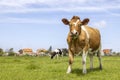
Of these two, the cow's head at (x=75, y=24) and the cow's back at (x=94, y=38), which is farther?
the cow's back at (x=94, y=38)

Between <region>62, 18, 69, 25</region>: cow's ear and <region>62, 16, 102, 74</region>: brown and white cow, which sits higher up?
<region>62, 18, 69, 25</region>: cow's ear

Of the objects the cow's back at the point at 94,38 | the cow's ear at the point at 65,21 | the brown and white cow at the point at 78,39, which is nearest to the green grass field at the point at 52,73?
the brown and white cow at the point at 78,39

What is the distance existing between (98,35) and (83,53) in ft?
10.5

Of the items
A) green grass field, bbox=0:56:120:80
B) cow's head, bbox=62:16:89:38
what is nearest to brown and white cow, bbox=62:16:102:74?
cow's head, bbox=62:16:89:38

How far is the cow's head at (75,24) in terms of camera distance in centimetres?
1423

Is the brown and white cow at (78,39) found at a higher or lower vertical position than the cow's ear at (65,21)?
lower

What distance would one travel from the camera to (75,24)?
48.1 ft

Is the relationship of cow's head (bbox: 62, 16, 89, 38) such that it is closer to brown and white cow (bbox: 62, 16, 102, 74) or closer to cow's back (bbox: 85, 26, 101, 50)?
brown and white cow (bbox: 62, 16, 102, 74)

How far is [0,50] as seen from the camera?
140000 mm

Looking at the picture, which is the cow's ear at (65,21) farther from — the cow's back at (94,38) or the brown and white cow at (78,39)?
the cow's back at (94,38)

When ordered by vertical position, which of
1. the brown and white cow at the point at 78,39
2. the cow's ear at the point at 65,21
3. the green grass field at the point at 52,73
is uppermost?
the cow's ear at the point at 65,21

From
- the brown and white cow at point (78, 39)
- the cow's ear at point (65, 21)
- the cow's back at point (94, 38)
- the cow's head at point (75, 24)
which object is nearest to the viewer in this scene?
the cow's head at point (75, 24)

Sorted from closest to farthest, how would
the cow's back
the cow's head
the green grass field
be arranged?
the green grass field → the cow's head → the cow's back

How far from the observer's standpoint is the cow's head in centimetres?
1423
